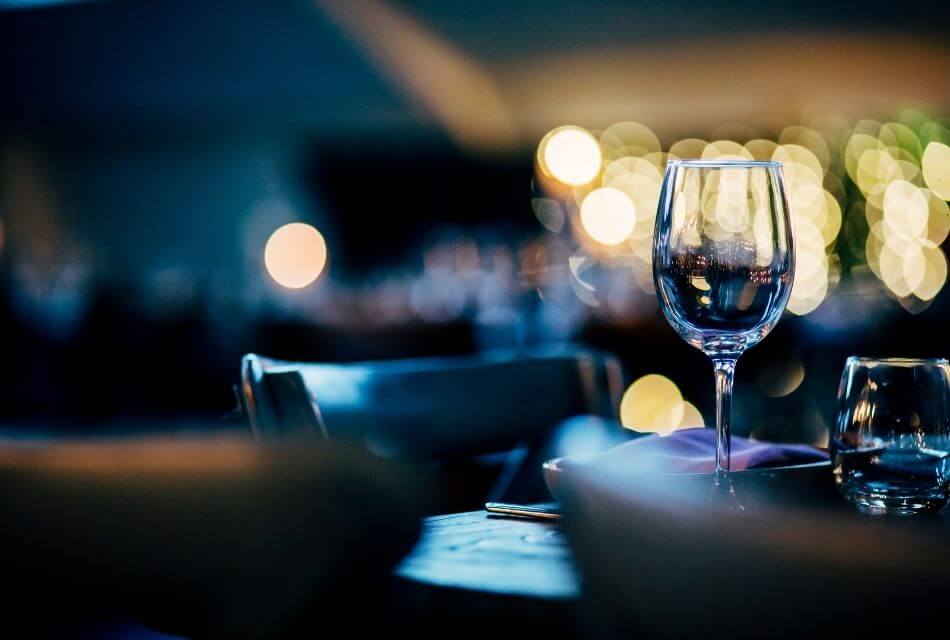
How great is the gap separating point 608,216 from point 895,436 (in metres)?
8.36

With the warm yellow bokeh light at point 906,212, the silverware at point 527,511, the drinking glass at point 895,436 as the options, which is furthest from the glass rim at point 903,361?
the warm yellow bokeh light at point 906,212

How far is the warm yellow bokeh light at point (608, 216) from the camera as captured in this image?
342 inches

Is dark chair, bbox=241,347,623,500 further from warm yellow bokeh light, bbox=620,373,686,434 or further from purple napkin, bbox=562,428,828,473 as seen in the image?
warm yellow bokeh light, bbox=620,373,686,434

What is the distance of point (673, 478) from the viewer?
2.24ft

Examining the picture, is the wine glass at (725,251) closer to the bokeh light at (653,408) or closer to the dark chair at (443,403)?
the dark chair at (443,403)

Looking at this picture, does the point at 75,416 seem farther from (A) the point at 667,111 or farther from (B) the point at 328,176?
(A) the point at 667,111

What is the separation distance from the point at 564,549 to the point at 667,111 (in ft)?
25.8

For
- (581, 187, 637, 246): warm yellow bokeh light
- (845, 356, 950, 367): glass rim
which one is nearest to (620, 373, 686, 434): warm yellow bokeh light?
(581, 187, 637, 246): warm yellow bokeh light

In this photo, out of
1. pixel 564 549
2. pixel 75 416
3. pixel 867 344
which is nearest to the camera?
pixel 564 549

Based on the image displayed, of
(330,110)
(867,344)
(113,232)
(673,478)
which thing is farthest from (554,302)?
(113,232)

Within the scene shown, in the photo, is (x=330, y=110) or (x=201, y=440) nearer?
(x=201, y=440)

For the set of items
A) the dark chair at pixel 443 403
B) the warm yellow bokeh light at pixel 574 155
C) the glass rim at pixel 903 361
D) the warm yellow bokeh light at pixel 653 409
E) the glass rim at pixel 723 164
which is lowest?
the warm yellow bokeh light at pixel 653 409

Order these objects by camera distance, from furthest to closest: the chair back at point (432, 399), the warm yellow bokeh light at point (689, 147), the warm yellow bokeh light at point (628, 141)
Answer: the warm yellow bokeh light at point (689, 147) < the warm yellow bokeh light at point (628, 141) < the chair back at point (432, 399)

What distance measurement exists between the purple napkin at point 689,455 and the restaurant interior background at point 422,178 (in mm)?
2313
